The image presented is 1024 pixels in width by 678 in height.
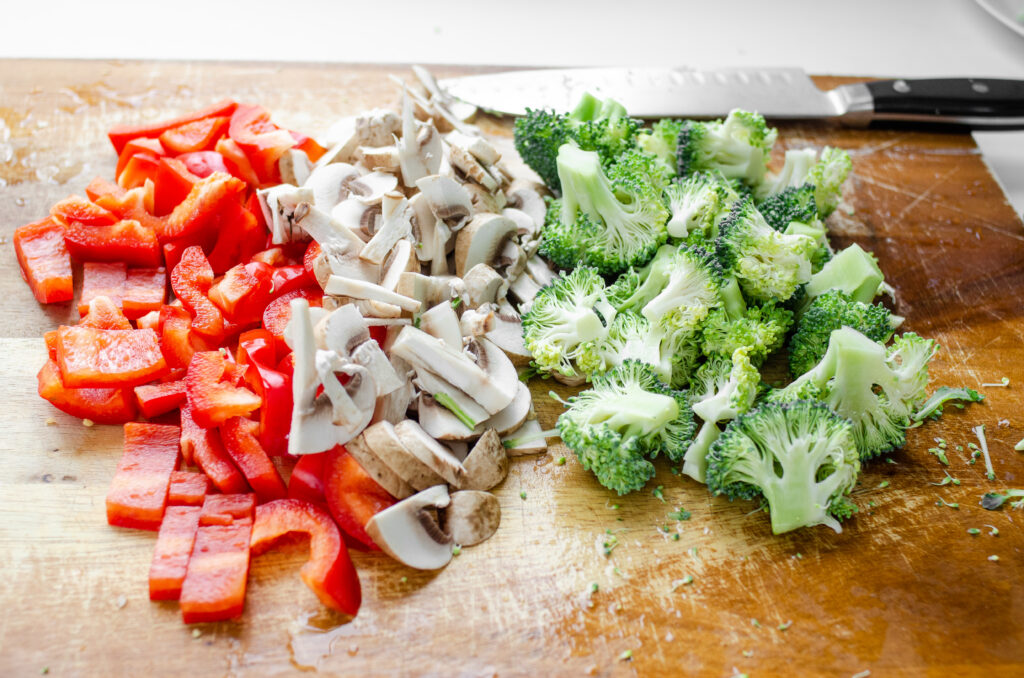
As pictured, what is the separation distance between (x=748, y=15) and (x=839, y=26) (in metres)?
0.51

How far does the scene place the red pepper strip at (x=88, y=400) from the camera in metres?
2.37

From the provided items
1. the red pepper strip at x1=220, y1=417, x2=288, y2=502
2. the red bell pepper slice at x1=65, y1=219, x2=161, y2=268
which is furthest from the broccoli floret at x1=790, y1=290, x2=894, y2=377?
the red bell pepper slice at x1=65, y1=219, x2=161, y2=268

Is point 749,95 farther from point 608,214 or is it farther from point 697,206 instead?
point 608,214

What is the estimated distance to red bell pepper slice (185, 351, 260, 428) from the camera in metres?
2.27

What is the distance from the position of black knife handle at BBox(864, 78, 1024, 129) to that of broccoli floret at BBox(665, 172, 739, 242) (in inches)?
49.9

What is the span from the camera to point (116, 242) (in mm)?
2725

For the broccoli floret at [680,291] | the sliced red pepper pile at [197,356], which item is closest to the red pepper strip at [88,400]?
the sliced red pepper pile at [197,356]

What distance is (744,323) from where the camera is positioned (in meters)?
2.48

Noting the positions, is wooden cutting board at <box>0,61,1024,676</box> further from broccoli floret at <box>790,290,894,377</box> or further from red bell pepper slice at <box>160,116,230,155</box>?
red bell pepper slice at <box>160,116,230,155</box>

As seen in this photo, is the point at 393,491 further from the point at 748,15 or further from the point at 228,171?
the point at 748,15

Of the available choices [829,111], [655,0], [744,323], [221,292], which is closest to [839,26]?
[655,0]

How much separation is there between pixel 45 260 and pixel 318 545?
4.81ft

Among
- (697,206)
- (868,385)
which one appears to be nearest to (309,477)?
(697,206)

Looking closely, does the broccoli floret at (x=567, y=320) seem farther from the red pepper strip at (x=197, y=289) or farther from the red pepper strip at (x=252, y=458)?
the red pepper strip at (x=197, y=289)
